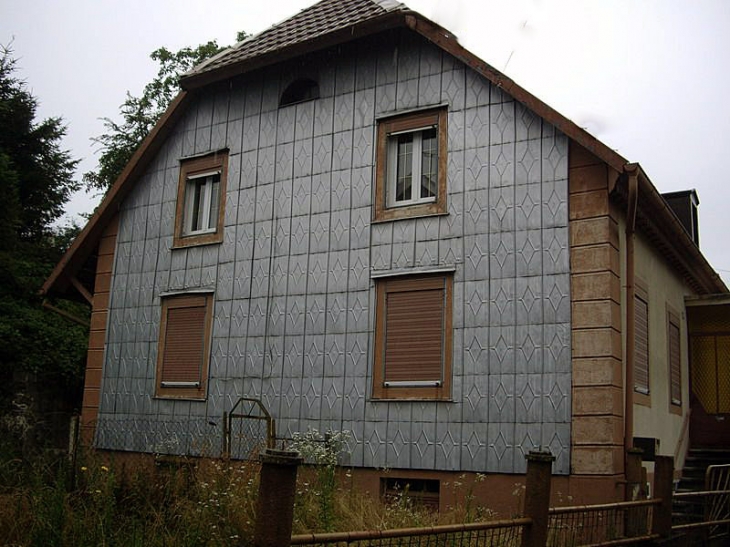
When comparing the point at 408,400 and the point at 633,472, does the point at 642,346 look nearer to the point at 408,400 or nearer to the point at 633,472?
the point at 633,472

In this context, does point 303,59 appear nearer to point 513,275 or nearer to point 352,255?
point 352,255

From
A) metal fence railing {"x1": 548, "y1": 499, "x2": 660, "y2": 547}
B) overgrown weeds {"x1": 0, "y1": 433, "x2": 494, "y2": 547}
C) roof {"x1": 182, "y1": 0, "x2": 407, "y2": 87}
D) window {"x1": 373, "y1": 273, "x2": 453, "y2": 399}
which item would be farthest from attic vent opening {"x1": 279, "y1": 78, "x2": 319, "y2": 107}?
metal fence railing {"x1": 548, "y1": 499, "x2": 660, "y2": 547}

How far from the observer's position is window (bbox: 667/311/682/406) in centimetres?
1484

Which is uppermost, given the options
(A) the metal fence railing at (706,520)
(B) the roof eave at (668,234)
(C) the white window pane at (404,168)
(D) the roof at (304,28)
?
(D) the roof at (304,28)

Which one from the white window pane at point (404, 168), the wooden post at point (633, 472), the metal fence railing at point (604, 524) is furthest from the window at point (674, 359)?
the metal fence railing at point (604, 524)

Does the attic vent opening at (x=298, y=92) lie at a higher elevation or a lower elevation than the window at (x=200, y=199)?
higher

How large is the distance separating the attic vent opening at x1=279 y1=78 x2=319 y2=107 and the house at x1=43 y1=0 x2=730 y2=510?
0.03 m

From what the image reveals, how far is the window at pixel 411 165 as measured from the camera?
12430 millimetres

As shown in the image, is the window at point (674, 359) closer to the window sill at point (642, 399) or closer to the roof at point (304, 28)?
the window sill at point (642, 399)

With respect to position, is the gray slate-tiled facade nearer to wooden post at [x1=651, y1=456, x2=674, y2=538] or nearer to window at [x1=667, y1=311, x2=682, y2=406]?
wooden post at [x1=651, y1=456, x2=674, y2=538]

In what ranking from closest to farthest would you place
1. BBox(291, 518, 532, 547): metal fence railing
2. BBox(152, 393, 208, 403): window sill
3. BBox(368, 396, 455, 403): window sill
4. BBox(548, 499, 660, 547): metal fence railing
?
1. BBox(291, 518, 532, 547): metal fence railing
2. BBox(548, 499, 660, 547): metal fence railing
3. BBox(368, 396, 455, 403): window sill
4. BBox(152, 393, 208, 403): window sill

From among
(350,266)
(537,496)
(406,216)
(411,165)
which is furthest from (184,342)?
(537,496)

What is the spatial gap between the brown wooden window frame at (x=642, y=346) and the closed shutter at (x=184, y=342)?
6698 millimetres

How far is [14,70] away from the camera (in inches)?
959
